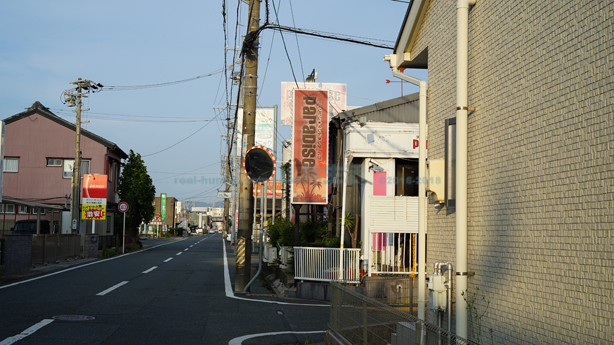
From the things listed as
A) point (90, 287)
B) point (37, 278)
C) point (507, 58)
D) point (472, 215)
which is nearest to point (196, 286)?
point (90, 287)

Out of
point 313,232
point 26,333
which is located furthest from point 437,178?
point 313,232

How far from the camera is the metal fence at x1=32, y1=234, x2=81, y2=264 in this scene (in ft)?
70.1

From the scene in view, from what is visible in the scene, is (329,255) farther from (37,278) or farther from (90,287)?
(37,278)

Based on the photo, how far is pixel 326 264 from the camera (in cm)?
1460

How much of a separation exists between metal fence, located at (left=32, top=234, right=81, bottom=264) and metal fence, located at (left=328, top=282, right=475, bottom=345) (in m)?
18.1

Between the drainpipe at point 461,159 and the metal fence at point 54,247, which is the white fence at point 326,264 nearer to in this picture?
Result: the drainpipe at point 461,159

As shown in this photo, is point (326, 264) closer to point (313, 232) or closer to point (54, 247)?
point (313, 232)

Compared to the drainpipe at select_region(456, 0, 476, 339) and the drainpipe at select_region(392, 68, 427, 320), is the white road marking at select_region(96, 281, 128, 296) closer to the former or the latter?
the drainpipe at select_region(392, 68, 427, 320)

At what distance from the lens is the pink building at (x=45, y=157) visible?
38.6 metres

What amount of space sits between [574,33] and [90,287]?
13.4 metres

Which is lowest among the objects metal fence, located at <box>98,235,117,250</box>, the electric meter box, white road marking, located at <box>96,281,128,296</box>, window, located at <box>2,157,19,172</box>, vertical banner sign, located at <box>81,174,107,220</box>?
metal fence, located at <box>98,235,117,250</box>

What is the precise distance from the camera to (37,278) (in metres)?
16.1

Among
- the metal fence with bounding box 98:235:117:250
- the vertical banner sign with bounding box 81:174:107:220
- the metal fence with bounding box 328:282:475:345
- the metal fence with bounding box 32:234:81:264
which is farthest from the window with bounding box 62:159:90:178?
the metal fence with bounding box 328:282:475:345

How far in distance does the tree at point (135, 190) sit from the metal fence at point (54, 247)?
11910 millimetres
